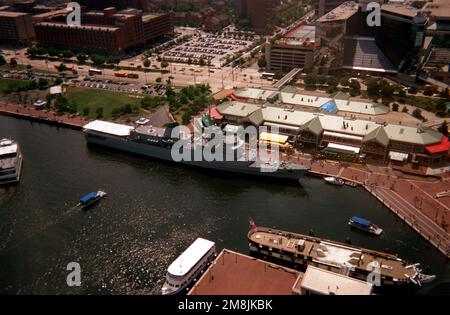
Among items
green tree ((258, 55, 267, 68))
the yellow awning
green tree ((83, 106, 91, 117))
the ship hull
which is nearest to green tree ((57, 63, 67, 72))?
green tree ((83, 106, 91, 117))

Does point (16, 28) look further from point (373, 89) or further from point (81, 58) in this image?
point (373, 89)

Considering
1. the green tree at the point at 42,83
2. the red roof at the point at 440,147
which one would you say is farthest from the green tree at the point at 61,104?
the red roof at the point at 440,147

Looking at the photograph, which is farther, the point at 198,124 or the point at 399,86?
the point at 399,86

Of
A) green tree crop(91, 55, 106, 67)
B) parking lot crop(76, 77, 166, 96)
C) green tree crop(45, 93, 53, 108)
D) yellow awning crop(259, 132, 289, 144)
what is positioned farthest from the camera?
green tree crop(91, 55, 106, 67)

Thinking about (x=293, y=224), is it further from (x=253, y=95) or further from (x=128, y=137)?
(x=253, y=95)

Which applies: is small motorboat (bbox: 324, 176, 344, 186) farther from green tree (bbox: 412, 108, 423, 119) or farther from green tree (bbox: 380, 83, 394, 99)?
green tree (bbox: 380, 83, 394, 99)

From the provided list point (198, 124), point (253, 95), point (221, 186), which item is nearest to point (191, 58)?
point (253, 95)

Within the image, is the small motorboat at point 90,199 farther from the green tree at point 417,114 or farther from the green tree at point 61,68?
the green tree at point 61,68
